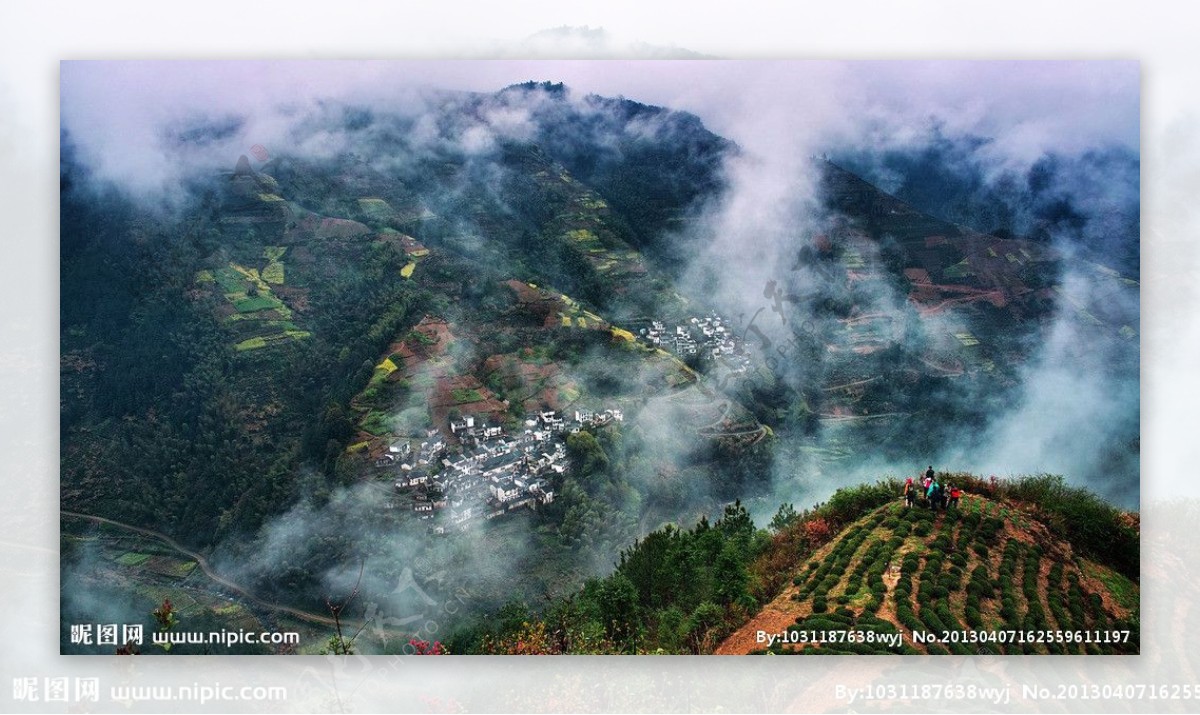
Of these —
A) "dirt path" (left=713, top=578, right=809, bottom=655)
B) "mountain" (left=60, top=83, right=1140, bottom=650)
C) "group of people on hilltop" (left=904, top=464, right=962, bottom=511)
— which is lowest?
"dirt path" (left=713, top=578, right=809, bottom=655)

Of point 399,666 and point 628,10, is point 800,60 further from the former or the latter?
point 399,666

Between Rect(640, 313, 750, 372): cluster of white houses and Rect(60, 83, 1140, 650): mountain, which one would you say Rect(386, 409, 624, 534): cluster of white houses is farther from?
Rect(640, 313, 750, 372): cluster of white houses

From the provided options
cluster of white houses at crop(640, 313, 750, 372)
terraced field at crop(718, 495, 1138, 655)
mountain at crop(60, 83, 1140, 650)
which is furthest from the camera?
cluster of white houses at crop(640, 313, 750, 372)

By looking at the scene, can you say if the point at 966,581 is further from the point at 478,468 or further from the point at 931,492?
the point at 478,468

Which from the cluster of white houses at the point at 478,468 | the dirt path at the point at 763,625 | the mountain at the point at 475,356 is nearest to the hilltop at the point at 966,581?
the dirt path at the point at 763,625

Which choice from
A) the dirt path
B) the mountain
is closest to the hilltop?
the dirt path

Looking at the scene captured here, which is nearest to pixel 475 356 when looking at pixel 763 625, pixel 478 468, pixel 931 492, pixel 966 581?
pixel 478 468
